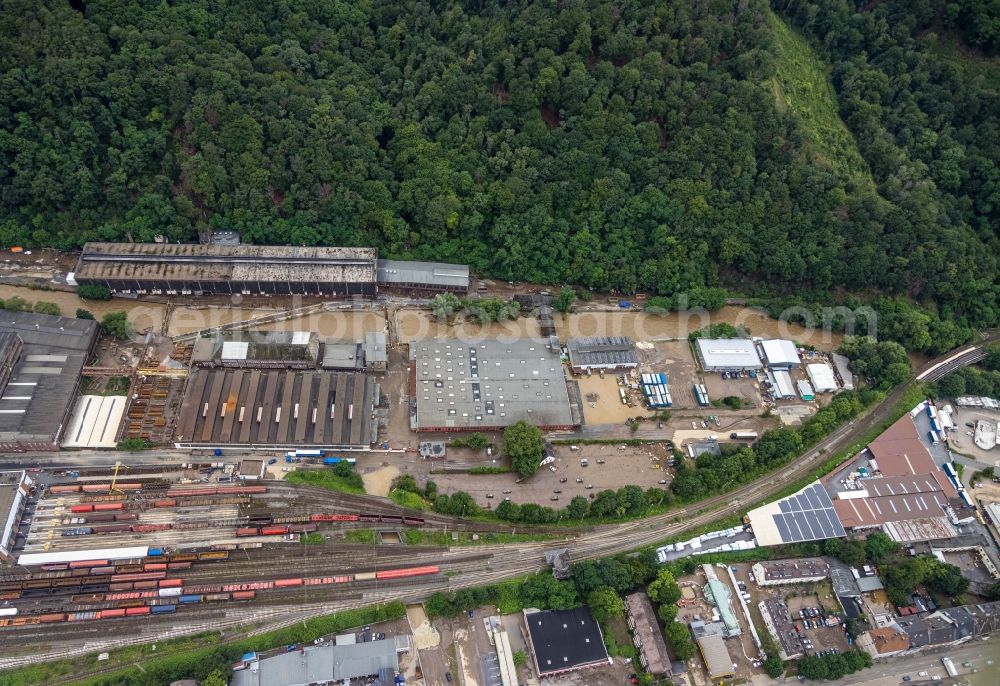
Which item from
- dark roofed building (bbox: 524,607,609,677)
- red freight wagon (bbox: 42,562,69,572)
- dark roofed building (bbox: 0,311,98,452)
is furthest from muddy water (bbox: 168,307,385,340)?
dark roofed building (bbox: 524,607,609,677)

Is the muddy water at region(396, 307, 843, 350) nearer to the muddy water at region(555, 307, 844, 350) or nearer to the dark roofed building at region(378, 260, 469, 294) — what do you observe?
the muddy water at region(555, 307, 844, 350)

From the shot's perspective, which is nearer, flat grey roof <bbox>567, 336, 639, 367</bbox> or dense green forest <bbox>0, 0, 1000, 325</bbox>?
flat grey roof <bbox>567, 336, 639, 367</bbox>

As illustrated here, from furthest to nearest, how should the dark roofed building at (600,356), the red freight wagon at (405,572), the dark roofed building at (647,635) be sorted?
the dark roofed building at (600,356)
the red freight wagon at (405,572)
the dark roofed building at (647,635)

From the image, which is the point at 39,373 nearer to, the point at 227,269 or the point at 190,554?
the point at 227,269

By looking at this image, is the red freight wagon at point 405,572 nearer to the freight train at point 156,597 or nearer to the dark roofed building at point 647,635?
the freight train at point 156,597

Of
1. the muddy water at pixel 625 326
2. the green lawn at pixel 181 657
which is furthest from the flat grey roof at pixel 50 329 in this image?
the muddy water at pixel 625 326

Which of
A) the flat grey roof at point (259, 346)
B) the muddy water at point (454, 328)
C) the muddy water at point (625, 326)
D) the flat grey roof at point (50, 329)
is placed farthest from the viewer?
the muddy water at point (625, 326)

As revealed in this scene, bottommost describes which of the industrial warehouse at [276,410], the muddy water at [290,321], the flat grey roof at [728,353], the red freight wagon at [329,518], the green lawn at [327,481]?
the red freight wagon at [329,518]

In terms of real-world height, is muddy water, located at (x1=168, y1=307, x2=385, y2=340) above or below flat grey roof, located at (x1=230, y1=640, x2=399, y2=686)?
above

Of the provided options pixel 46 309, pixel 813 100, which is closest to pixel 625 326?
pixel 813 100
